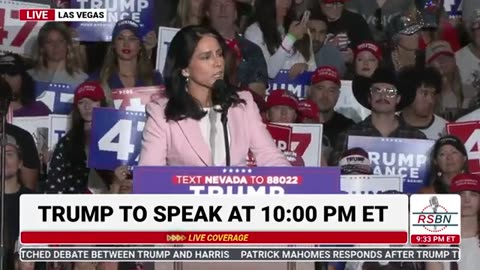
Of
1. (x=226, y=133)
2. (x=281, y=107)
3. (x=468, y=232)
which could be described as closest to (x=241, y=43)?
(x=281, y=107)

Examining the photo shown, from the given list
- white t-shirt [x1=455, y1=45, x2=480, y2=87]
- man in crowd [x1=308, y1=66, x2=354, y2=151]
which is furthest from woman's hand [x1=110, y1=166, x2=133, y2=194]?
white t-shirt [x1=455, y1=45, x2=480, y2=87]

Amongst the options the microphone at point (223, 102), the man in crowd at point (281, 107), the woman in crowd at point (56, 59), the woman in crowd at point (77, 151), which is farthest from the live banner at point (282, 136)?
the woman in crowd at point (56, 59)

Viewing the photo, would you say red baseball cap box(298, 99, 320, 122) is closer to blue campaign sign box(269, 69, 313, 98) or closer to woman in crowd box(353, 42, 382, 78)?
blue campaign sign box(269, 69, 313, 98)

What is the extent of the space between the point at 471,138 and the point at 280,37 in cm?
73

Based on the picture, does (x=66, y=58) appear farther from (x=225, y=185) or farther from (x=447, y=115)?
(x=447, y=115)

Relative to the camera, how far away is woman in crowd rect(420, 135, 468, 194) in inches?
225

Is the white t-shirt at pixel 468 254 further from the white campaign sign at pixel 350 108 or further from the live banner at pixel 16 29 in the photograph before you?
the live banner at pixel 16 29

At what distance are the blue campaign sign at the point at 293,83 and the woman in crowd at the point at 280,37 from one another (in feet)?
0.05

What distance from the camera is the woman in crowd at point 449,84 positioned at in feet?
19.2

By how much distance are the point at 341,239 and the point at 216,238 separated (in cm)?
39

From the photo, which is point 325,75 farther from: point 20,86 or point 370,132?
point 20,86

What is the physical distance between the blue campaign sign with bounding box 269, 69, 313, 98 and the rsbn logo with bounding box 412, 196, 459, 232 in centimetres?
62

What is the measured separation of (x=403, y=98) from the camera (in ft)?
19.2

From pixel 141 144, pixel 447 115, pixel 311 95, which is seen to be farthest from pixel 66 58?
pixel 447 115
